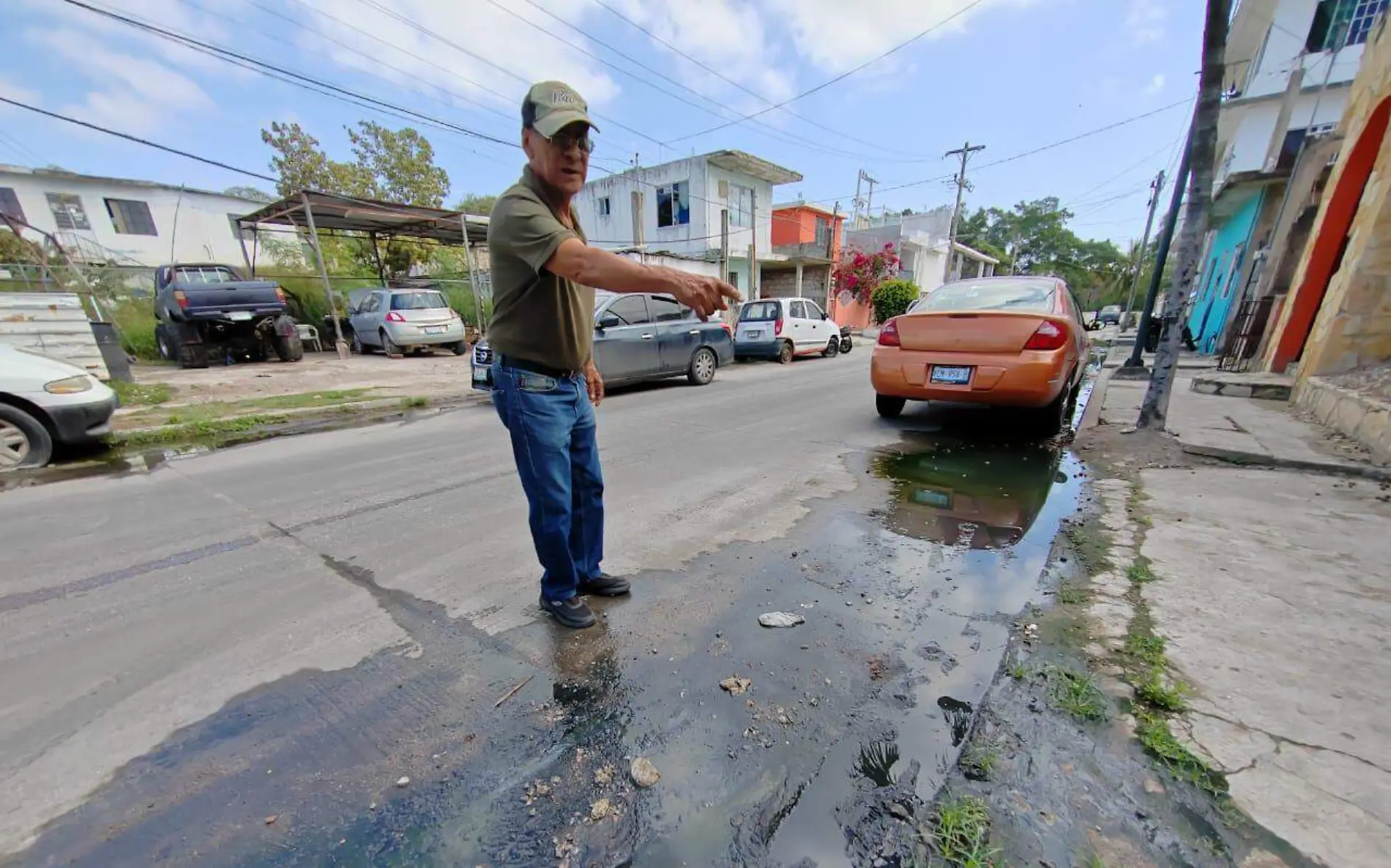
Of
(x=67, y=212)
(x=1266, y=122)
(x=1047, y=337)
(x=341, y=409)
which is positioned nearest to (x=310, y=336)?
(x=341, y=409)

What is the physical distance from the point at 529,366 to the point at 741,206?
22.0 meters

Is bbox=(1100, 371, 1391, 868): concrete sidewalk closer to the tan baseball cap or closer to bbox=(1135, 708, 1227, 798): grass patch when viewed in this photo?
bbox=(1135, 708, 1227, 798): grass patch

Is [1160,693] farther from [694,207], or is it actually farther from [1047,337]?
[694,207]

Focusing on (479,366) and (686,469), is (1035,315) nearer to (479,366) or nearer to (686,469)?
(686,469)

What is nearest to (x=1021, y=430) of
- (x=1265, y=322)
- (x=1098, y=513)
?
(x=1098, y=513)

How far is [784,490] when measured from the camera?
12.0ft

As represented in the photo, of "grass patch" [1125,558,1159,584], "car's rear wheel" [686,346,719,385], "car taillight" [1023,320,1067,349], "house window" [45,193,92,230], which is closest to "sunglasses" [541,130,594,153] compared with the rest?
"grass patch" [1125,558,1159,584]

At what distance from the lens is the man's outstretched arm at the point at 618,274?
5.14 ft

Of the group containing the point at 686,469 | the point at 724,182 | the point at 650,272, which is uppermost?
the point at 724,182

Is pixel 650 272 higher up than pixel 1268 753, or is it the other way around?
pixel 650 272

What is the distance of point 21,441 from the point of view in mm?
4102

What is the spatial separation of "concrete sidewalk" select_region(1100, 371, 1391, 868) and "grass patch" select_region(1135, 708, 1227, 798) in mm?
32

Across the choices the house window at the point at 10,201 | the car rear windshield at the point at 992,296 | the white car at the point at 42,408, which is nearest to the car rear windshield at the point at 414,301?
the white car at the point at 42,408

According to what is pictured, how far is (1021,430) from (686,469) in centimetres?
334
